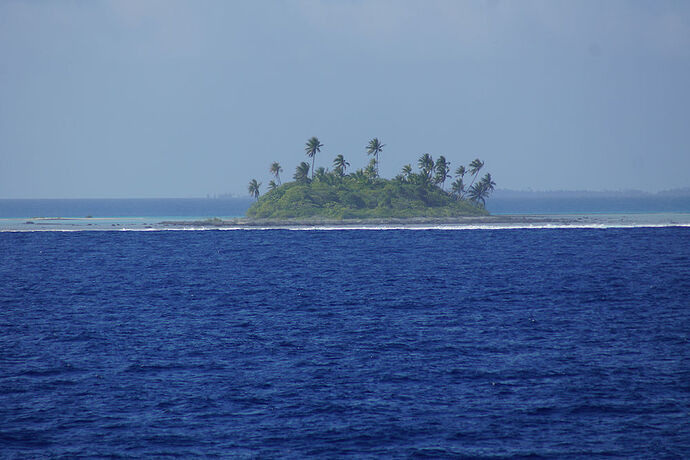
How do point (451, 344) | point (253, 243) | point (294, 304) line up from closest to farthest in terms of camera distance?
point (451, 344)
point (294, 304)
point (253, 243)

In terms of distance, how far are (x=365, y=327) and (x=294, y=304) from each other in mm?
15647

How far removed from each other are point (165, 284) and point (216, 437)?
2435 inches

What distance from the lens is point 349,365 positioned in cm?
4406

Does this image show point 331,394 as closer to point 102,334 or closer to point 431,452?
point 431,452

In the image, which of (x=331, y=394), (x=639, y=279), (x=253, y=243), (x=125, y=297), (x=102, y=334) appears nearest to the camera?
(x=331, y=394)

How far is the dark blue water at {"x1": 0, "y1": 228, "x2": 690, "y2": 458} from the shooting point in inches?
1235

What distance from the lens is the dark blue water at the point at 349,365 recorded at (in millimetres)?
31359

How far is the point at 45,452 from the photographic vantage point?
30.0 meters

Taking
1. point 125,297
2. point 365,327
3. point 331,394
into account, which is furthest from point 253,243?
point 331,394

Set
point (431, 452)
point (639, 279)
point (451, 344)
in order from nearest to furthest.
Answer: point (431, 452) < point (451, 344) < point (639, 279)

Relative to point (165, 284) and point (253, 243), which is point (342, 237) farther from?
point (165, 284)

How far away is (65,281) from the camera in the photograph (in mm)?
94562

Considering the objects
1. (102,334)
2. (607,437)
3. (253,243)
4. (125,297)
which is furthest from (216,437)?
(253,243)

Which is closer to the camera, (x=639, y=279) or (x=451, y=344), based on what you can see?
(x=451, y=344)
